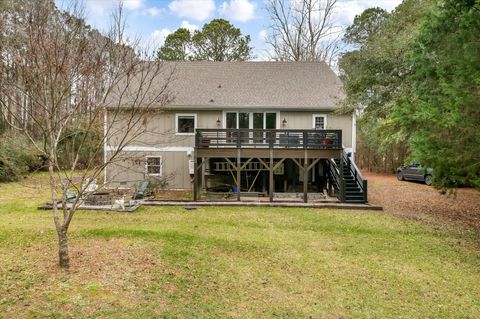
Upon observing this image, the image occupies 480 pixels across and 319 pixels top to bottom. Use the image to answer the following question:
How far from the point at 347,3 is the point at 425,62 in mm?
19272

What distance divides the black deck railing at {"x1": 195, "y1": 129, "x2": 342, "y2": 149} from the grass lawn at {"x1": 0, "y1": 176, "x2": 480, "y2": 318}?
4.14 m

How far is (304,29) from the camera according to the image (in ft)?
87.4

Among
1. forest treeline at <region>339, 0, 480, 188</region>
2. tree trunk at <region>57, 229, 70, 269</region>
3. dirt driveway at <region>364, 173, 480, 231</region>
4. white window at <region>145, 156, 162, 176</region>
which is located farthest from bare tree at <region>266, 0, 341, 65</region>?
tree trunk at <region>57, 229, 70, 269</region>

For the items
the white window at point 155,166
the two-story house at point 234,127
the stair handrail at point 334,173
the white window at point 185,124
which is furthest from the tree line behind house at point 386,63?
the white window at point 155,166

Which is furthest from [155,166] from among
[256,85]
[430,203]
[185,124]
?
[430,203]

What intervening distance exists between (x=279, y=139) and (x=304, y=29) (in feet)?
56.2

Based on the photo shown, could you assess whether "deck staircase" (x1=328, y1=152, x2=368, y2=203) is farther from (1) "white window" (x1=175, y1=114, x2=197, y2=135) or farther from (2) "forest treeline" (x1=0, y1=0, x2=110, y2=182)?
(2) "forest treeline" (x1=0, y1=0, x2=110, y2=182)

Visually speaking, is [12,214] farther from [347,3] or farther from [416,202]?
[347,3]

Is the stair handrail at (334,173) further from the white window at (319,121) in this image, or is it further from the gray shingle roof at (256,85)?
the gray shingle roof at (256,85)

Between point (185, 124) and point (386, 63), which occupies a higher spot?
point (386, 63)

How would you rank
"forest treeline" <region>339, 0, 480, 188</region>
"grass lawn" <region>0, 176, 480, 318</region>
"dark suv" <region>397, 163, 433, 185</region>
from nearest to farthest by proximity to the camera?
"grass lawn" <region>0, 176, 480, 318</region>
"forest treeline" <region>339, 0, 480, 188</region>
"dark suv" <region>397, 163, 433, 185</region>

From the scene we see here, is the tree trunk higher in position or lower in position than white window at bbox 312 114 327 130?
lower

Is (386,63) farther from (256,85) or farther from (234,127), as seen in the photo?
(234,127)

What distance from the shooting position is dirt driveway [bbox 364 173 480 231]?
10610mm
